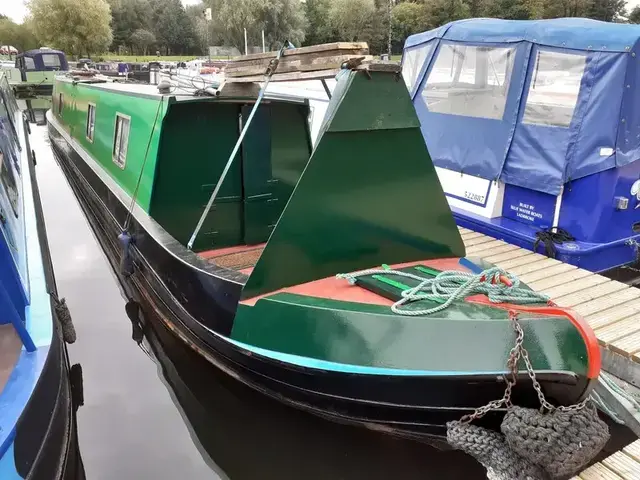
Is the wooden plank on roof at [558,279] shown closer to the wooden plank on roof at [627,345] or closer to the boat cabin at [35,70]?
the wooden plank on roof at [627,345]

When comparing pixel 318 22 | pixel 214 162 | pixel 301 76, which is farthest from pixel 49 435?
pixel 318 22

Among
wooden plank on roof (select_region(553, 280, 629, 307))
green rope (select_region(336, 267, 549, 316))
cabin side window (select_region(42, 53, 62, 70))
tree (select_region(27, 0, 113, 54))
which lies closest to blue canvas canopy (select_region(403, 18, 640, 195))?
wooden plank on roof (select_region(553, 280, 629, 307))

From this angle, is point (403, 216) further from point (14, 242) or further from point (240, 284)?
point (14, 242)

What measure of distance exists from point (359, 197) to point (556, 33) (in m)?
3.65

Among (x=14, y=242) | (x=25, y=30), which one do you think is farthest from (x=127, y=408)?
(x=25, y=30)

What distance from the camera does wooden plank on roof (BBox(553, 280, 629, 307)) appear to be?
4742 mm

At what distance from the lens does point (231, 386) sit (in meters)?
4.66

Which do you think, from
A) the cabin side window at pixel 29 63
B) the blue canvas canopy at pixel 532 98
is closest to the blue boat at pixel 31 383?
the blue canvas canopy at pixel 532 98

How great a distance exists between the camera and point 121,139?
6699mm

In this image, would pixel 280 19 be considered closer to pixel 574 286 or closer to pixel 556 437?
pixel 574 286

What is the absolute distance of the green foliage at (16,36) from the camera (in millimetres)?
57544

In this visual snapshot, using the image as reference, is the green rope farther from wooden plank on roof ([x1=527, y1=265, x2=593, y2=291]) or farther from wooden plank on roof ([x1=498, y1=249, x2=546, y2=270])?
wooden plank on roof ([x1=498, y1=249, x2=546, y2=270])

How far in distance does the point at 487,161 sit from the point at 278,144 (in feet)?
8.73

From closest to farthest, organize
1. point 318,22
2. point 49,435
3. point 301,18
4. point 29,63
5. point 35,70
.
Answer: point 49,435
point 29,63
point 35,70
point 301,18
point 318,22
